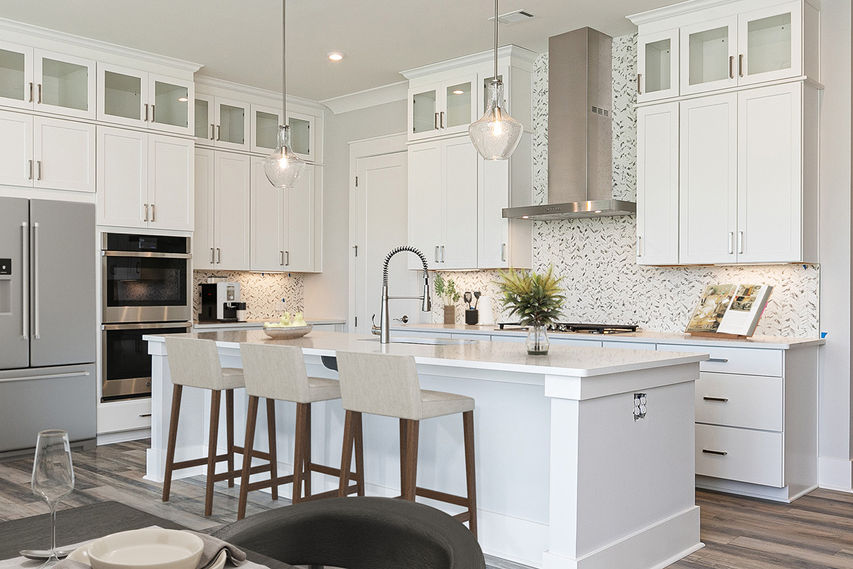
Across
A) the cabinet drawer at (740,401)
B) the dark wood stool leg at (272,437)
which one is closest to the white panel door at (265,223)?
the dark wood stool leg at (272,437)

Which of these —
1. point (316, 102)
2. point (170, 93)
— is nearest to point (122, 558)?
point (170, 93)

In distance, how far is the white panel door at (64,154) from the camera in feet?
17.3

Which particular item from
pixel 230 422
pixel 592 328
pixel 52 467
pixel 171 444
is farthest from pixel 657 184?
pixel 52 467

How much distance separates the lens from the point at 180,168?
6.04 metres

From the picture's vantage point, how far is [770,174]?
14.5 feet

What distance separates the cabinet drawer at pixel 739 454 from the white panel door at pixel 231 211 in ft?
13.4

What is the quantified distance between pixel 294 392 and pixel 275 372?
148 mm

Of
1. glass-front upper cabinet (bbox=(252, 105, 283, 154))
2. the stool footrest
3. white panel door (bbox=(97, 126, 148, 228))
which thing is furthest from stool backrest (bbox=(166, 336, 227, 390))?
glass-front upper cabinet (bbox=(252, 105, 283, 154))

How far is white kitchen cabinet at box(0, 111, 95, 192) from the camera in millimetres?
5148

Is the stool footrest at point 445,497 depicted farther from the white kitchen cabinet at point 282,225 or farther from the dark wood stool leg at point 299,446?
the white kitchen cabinet at point 282,225

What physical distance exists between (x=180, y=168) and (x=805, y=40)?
174 inches

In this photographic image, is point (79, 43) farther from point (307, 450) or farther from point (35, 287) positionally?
point (307, 450)

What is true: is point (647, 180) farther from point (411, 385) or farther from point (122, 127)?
point (122, 127)

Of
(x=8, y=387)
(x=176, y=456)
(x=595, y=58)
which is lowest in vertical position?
(x=176, y=456)
